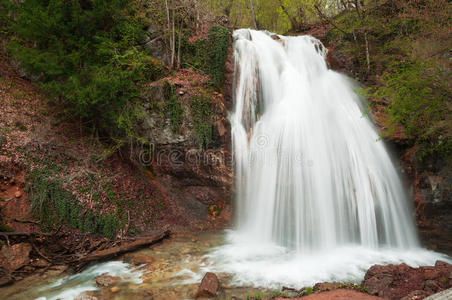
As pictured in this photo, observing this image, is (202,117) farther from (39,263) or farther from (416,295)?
(416,295)

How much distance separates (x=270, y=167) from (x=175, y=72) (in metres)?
5.82

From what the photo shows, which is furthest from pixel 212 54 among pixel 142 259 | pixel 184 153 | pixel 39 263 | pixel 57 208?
pixel 39 263

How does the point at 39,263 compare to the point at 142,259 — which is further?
the point at 142,259

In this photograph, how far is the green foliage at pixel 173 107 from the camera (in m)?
8.74

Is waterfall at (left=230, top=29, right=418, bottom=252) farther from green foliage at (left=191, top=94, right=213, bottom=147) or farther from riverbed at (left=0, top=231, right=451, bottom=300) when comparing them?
green foliage at (left=191, top=94, right=213, bottom=147)

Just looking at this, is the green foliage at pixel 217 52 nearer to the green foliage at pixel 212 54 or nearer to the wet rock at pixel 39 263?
the green foliage at pixel 212 54

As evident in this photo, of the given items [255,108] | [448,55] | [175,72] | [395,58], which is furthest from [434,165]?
[175,72]

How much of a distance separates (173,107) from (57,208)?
5.02 m

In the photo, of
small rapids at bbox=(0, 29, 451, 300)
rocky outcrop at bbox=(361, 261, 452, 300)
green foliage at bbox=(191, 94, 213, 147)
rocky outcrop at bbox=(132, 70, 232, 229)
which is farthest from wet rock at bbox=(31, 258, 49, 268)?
Result: rocky outcrop at bbox=(361, 261, 452, 300)

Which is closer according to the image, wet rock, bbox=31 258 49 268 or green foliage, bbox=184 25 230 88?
wet rock, bbox=31 258 49 268

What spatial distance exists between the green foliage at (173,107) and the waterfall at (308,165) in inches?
89.5

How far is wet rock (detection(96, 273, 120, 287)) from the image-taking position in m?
4.89

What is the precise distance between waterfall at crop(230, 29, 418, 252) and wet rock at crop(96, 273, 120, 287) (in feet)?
14.7

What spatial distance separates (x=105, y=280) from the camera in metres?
4.98
